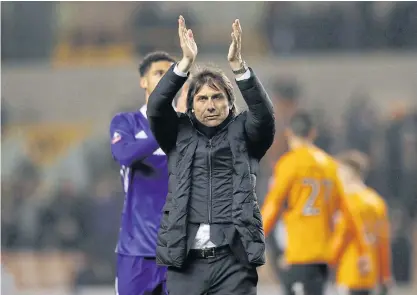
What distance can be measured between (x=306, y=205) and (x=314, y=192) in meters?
0.13

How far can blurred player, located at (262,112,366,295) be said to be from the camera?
8781 millimetres

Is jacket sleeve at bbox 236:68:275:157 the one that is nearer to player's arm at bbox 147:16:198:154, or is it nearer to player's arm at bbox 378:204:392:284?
player's arm at bbox 147:16:198:154

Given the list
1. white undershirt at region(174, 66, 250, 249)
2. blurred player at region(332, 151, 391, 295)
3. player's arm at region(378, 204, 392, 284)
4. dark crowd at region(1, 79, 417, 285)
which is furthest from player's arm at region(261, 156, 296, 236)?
dark crowd at region(1, 79, 417, 285)

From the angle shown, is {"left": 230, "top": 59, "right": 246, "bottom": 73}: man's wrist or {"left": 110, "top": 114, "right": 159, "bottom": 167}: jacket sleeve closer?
{"left": 230, "top": 59, "right": 246, "bottom": 73}: man's wrist

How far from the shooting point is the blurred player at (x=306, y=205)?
8781 millimetres

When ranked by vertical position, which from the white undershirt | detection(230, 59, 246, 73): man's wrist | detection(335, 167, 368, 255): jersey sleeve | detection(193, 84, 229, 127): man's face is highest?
detection(230, 59, 246, 73): man's wrist

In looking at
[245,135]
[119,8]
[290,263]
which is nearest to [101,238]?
[119,8]

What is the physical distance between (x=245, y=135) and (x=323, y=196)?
12.2ft

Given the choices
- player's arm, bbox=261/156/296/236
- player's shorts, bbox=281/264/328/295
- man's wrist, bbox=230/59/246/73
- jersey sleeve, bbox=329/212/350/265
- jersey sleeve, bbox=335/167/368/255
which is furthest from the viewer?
jersey sleeve, bbox=329/212/350/265

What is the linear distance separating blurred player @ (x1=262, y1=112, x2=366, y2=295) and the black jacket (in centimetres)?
345

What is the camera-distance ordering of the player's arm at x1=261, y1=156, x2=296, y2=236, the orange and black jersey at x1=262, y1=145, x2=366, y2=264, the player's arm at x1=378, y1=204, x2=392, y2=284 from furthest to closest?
the player's arm at x1=378, y1=204, x2=392, y2=284 → the orange and black jersey at x1=262, y1=145, x2=366, y2=264 → the player's arm at x1=261, y1=156, x2=296, y2=236

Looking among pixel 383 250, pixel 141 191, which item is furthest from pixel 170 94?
pixel 383 250

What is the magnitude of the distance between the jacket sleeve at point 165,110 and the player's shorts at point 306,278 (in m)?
3.83

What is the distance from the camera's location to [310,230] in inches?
350
